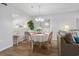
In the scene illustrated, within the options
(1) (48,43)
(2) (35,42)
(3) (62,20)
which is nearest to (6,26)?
(2) (35,42)

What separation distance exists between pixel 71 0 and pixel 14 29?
332 cm

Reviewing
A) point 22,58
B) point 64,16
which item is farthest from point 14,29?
Result: point 22,58

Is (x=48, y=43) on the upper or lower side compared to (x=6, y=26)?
lower

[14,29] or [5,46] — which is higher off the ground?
[14,29]

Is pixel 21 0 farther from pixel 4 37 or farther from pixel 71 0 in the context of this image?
pixel 4 37

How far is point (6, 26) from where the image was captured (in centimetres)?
473

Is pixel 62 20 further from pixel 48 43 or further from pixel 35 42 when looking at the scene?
pixel 35 42

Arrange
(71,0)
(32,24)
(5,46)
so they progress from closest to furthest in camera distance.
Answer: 1. (71,0)
2. (32,24)
3. (5,46)

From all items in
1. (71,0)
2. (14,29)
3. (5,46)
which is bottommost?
(5,46)

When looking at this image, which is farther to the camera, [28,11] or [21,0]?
[28,11]

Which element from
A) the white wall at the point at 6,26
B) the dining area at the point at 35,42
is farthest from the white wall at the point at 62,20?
the white wall at the point at 6,26

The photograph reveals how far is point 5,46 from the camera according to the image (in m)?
4.50

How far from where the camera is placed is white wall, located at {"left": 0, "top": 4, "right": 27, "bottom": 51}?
14.4ft

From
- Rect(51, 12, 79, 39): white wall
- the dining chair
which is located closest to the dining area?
the dining chair
